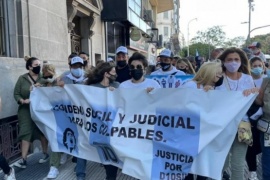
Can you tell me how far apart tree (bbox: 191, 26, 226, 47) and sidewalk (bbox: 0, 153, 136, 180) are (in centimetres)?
7659

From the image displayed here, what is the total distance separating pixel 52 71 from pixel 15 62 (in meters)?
1.19

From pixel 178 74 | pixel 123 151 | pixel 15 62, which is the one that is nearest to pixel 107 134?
pixel 123 151

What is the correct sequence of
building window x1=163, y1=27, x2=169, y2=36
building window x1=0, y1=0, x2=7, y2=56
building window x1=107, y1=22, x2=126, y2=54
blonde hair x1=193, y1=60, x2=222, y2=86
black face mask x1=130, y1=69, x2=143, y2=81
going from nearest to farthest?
blonde hair x1=193, y1=60, x2=222, y2=86 → black face mask x1=130, y1=69, x2=143, y2=81 → building window x1=0, y1=0, x2=7, y2=56 → building window x1=107, y1=22, x2=126, y2=54 → building window x1=163, y1=27, x2=169, y2=36

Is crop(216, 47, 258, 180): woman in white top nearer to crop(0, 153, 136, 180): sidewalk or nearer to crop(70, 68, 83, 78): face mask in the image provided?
crop(0, 153, 136, 180): sidewalk

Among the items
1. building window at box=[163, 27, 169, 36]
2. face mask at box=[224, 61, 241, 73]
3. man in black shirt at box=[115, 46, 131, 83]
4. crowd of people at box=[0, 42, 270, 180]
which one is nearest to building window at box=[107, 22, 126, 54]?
crowd of people at box=[0, 42, 270, 180]

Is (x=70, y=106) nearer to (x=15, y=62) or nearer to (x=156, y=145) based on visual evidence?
(x=156, y=145)

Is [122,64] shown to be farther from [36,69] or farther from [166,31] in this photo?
[166,31]

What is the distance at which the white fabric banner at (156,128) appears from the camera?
3.47 m

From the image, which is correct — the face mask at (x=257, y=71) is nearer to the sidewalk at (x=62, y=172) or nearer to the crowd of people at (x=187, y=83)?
the crowd of people at (x=187, y=83)

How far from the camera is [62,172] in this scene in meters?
5.12

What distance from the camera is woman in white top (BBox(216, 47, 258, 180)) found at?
142 inches

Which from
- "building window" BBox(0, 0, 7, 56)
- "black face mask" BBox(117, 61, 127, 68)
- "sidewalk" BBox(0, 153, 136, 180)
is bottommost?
"sidewalk" BBox(0, 153, 136, 180)

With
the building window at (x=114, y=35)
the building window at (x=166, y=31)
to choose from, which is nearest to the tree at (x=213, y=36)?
the building window at (x=166, y=31)

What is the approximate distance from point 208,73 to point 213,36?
264 ft
